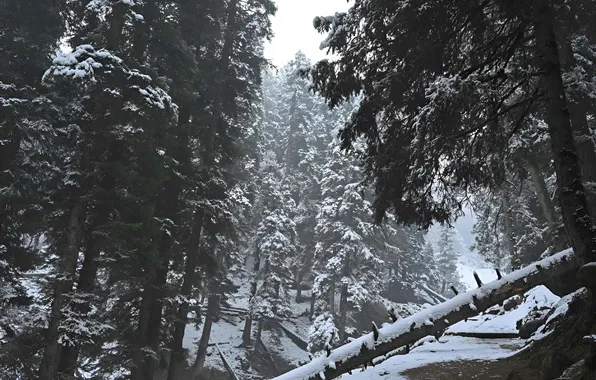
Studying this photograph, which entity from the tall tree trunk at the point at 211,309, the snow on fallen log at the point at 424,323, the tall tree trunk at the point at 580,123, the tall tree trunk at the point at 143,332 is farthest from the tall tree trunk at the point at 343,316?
the tall tree trunk at the point at 580,123

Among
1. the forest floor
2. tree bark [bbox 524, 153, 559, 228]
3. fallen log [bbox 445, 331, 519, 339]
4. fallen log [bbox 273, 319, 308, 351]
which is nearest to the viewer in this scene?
the forest floor

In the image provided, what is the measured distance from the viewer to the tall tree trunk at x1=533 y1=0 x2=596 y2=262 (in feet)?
18.1

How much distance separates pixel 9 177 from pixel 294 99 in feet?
126

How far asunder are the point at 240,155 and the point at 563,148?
51.3 ft

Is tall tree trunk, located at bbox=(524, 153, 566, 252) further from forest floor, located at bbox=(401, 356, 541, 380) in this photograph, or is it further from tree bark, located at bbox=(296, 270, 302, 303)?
tree bark, located at bbox=(296, 270, 302, 303)

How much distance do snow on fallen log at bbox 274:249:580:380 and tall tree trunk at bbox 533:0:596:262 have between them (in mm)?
1072

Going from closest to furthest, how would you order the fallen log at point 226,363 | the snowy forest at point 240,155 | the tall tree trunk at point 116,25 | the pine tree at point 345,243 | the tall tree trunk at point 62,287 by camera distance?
the snowy forest at point 240,155 < the tall tree trunk at point 62,287 < the tall tree trunk at point 116,25 < the fallen log at point 226,363 < the pine tree at point 345,243

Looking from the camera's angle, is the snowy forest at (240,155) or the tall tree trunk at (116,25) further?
the tall tree trunk at (116,25)

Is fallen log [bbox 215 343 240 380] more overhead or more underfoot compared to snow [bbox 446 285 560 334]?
more overhead

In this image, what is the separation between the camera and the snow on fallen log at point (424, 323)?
6707 mm

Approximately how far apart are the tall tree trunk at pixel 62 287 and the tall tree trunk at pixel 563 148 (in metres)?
11.4

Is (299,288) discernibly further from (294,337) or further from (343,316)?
(343,316)

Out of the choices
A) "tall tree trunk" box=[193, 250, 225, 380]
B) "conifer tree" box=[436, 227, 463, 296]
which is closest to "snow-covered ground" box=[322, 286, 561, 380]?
"tall tree trunk" box=[193, 250, 225, 380]

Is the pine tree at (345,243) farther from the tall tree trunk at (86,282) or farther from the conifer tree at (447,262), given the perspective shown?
the conifer tree at (447,262)
